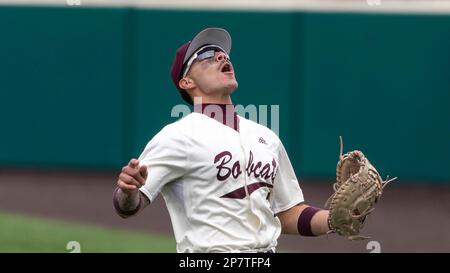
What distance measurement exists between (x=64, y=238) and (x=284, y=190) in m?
3.70

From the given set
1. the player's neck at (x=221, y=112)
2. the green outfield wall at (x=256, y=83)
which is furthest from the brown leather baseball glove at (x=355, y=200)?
the green outfield wall at (x=256, y=83)

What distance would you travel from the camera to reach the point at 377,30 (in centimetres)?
897

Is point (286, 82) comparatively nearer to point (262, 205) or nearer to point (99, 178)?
point (99, 178)

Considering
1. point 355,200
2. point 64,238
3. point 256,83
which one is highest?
point 256,83

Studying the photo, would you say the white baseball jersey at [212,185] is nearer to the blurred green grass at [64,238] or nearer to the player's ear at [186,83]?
the player's ear at [186,83]

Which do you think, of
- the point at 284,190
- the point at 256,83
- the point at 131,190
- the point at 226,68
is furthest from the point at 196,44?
the point at 256,83

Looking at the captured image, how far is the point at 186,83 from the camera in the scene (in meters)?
4.14

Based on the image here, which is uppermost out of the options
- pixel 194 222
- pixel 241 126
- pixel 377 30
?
pixel 377 30

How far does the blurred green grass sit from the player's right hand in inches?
143

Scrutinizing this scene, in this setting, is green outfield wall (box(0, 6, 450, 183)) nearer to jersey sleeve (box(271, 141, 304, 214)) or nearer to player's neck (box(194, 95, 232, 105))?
jersey sleeve (box(271, 141, 304, 214))

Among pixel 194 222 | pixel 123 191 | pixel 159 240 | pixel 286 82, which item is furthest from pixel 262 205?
pixel 286 82

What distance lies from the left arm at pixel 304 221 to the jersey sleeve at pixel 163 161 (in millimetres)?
528

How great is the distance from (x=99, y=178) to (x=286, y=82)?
1.79 m

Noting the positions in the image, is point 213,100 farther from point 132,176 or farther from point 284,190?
point 132,176
